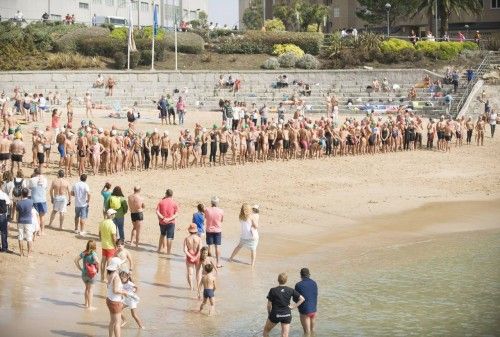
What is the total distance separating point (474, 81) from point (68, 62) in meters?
20.9

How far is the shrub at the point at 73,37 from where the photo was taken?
55938mm

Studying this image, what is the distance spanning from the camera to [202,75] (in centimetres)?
5359

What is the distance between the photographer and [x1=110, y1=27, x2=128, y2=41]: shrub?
57.5m

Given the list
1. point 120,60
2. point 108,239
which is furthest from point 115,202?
point 120,60

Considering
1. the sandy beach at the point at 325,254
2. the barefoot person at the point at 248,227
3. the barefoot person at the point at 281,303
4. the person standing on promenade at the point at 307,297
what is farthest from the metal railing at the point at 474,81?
the barefoot person at the point at 281,303

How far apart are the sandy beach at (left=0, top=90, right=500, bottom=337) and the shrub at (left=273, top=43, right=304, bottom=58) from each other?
71.1 ft

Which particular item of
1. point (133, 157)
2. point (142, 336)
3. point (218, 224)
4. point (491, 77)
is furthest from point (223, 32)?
point (142, 336)

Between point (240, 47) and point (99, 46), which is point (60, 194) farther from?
point (240, 47)

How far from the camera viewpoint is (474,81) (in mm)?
51125

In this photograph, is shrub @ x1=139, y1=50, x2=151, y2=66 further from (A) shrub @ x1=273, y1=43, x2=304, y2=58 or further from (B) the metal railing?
(B) the metal railing

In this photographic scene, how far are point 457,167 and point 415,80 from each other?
17450 mm

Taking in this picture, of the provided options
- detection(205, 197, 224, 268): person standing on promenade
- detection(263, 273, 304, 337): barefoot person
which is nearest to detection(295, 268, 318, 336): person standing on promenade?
detection(263, 273, 304, 337): barefoot person

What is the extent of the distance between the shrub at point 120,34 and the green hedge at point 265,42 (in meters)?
5.66

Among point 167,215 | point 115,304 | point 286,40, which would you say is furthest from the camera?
point 286,40
